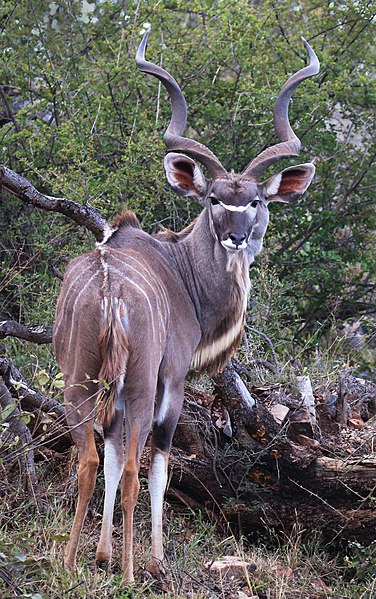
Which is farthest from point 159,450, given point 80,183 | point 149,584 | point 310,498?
point 80,183

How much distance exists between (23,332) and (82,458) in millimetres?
1093

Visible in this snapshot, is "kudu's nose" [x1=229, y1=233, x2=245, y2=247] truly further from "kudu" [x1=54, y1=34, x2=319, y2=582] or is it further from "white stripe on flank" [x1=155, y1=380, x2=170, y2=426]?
"white stripe on flank" [x1=155, y1=380, x2=170, y2=426]

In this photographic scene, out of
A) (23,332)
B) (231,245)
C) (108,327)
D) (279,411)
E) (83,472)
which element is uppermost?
(231,245)

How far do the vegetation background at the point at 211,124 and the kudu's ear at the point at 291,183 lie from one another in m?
1.21

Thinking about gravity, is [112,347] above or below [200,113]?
below

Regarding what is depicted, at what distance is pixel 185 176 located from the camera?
15.2 feet

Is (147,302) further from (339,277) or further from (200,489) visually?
(339,277)

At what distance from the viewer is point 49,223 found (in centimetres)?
630

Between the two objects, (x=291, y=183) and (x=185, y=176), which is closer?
(x=185, y=176)

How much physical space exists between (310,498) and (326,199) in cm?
322

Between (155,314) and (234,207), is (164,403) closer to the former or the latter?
(155,314)

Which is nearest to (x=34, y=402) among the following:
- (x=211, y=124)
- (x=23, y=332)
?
(x=23, y=332)

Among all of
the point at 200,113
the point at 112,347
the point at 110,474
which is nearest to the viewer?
the point at 112,347

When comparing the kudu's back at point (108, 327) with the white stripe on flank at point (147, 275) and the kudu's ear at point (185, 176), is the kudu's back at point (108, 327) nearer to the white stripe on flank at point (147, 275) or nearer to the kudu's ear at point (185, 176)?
the white stripe on flank at point (147, 275)
